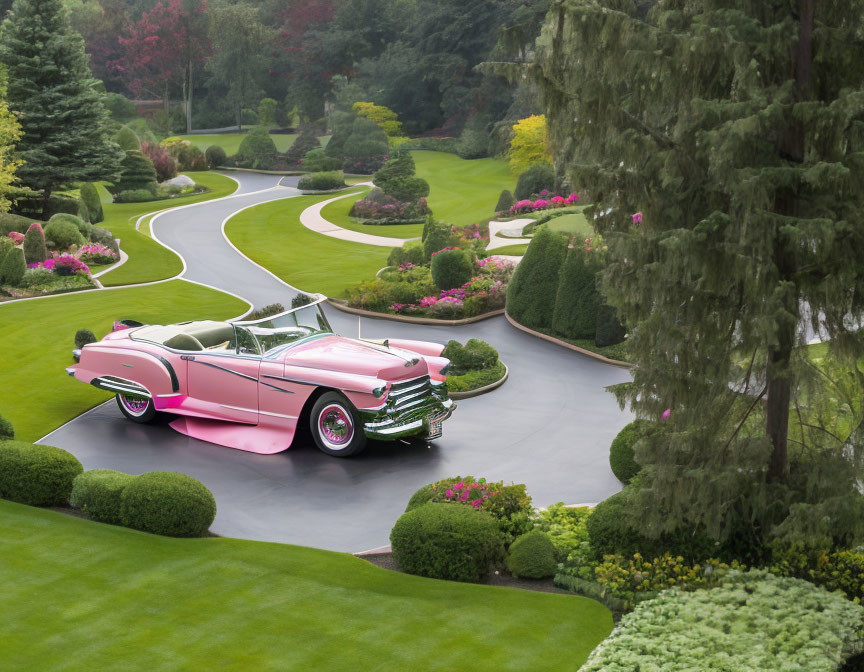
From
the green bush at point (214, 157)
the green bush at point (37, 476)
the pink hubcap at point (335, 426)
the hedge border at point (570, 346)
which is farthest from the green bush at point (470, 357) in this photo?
the green bush at point (214, 157)

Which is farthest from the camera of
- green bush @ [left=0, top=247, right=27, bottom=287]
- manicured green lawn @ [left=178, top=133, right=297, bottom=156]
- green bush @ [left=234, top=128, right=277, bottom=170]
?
manicured green lawn @ [left=178, top=133, right=297, bottom=156]

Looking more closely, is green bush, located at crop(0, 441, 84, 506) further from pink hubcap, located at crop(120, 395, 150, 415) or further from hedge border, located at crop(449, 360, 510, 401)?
hedge border, located at crop(449, 360, 510, 401)

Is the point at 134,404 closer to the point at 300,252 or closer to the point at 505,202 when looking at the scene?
the point at 300,252

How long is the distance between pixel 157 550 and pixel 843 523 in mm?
7926

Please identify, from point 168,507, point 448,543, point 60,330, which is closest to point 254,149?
point 60,330

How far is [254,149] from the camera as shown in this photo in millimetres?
71312

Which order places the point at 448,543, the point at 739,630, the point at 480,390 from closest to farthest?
the point at 739,630 < the point at 448,543 < the point at 480,390

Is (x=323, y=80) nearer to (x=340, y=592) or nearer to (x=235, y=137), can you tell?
(x=235, y=137)

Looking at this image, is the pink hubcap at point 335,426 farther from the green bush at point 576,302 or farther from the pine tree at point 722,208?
the green bush at point 576,302

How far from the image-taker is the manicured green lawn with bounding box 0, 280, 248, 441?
18.8 m

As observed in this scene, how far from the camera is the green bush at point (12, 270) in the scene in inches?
1134

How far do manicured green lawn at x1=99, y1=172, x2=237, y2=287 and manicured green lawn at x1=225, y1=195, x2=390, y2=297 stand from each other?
3226 millimetres

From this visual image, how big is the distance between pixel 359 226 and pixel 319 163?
20481 millimetres

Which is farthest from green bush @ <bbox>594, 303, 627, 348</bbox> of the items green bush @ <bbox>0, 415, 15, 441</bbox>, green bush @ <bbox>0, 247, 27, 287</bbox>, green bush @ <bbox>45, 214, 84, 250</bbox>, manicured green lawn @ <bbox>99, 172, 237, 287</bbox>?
green bush @ <bbox>45, 214, 84, 250</bbox>
